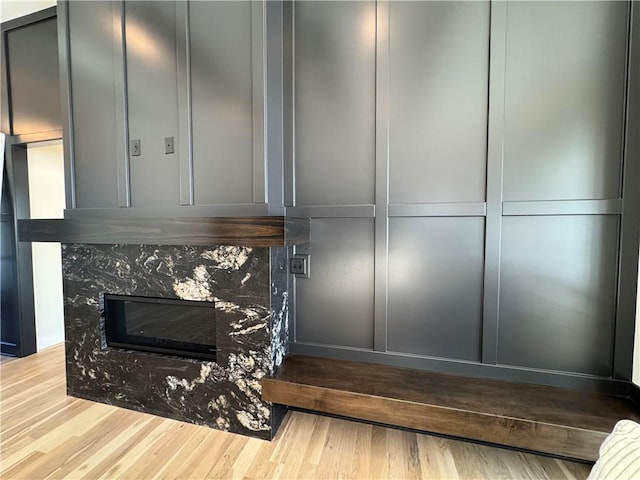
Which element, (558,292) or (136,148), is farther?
(136,148)

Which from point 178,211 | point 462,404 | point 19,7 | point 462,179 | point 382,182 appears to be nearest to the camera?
point 462,404

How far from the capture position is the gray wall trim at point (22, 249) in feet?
8.91

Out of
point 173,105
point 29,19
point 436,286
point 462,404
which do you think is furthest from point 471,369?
point 29,19

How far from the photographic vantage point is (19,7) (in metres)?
2.48

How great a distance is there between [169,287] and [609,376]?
270cm

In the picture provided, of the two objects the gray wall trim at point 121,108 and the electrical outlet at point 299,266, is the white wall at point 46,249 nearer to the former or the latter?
the gray wall trim at point 121,108

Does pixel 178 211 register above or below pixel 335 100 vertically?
below

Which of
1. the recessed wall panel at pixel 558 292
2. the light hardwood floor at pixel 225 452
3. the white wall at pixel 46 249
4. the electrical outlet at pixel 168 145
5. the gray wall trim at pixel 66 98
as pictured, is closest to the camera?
the light hardwood floor at pixel 225 452

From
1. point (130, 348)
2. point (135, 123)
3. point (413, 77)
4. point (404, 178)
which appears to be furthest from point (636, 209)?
point (130, 348)

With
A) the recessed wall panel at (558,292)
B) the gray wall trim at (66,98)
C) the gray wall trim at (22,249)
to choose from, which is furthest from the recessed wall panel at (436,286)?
the gray wall trim at (22,249)

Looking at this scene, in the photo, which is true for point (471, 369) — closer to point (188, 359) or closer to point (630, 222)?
point (630, 222)

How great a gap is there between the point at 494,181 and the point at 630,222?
699 millimetres

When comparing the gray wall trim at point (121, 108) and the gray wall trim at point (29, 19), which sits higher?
the gray wall trim at point (29, 19)

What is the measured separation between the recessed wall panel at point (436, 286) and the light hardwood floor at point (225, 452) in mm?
535
